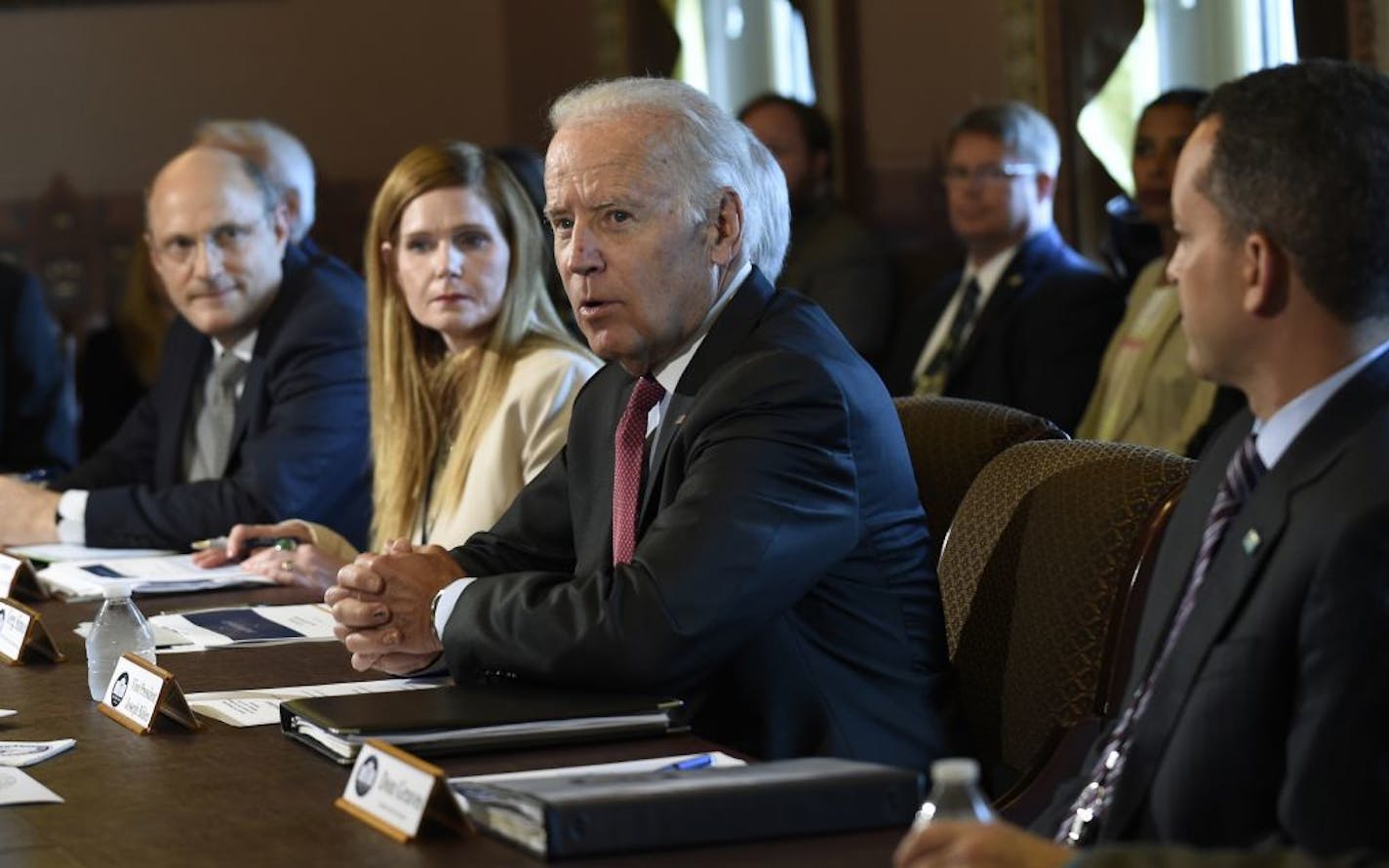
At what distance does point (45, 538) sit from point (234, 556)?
0.88m

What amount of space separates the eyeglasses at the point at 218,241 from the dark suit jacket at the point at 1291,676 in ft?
10.7

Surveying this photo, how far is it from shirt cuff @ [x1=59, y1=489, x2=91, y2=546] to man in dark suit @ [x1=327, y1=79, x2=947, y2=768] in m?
1.80

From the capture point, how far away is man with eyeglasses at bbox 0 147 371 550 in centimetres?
439

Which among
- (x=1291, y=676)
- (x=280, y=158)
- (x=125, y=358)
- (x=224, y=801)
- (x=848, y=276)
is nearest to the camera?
(x=1291, y=676)

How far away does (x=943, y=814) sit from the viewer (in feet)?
4.94

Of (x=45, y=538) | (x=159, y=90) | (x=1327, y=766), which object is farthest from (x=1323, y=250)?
(x=159, y=90)

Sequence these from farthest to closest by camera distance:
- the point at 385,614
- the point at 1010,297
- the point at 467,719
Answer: the point at 1010,297, the point at 385,614, the point at 467,719

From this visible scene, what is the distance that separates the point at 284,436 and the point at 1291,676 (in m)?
3.03

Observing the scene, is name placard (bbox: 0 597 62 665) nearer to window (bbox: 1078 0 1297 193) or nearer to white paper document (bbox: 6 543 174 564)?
white paper document (bbox: 6 543 174 564)

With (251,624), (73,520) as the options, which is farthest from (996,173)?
(251,624)

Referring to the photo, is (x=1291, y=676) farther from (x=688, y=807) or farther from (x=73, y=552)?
(x=73, y=552)

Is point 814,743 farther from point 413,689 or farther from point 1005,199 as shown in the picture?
point 1005,199

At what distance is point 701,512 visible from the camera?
2.38 meters

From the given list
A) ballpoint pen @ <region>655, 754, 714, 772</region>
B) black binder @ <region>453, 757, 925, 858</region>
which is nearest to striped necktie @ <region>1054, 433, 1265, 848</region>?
black binder @ <region>453, 757, 925, 858</region>
